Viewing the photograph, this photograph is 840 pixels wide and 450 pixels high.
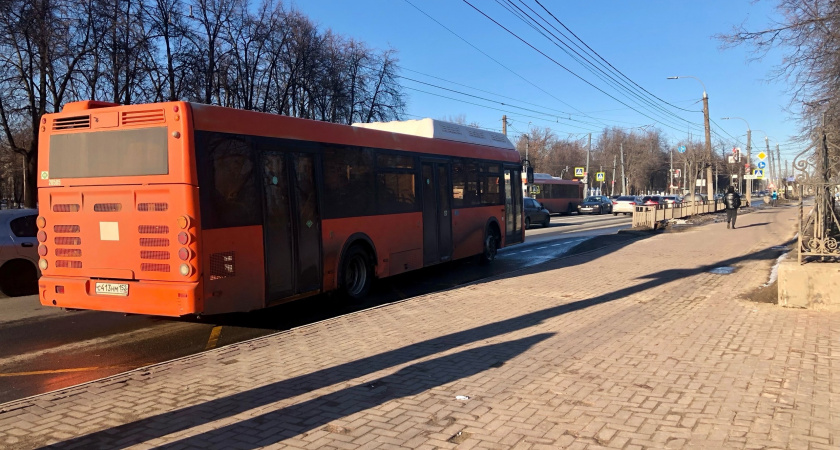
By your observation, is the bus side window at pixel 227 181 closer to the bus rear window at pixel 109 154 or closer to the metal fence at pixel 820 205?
the bus rear window at pixel 109 154

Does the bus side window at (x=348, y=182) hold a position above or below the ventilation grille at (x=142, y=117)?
below

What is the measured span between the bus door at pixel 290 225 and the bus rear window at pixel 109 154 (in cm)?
140

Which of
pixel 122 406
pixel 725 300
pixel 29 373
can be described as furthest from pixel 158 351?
pixel 725 300

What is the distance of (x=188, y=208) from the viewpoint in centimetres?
695

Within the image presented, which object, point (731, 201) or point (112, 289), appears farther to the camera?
point (731, 201)

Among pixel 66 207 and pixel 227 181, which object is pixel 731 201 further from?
pixel 66 207

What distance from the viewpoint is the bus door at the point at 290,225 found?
8.10 m

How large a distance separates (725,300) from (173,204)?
8.03 metres

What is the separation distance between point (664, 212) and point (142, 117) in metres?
27.0

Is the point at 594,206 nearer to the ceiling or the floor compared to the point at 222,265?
nearer to the ceiling

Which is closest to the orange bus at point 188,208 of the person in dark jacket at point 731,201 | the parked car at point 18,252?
the parked car at point 18,252

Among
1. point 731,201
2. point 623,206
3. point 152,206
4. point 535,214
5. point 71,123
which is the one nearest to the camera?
point 152,206

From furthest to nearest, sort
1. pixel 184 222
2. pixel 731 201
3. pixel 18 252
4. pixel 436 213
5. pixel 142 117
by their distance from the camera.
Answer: pixel 731 201, pixel 436 213, pixel 18 252, pixel 142 117, pixel 184 222

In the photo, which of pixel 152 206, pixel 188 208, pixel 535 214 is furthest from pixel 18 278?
pixel 535 214
